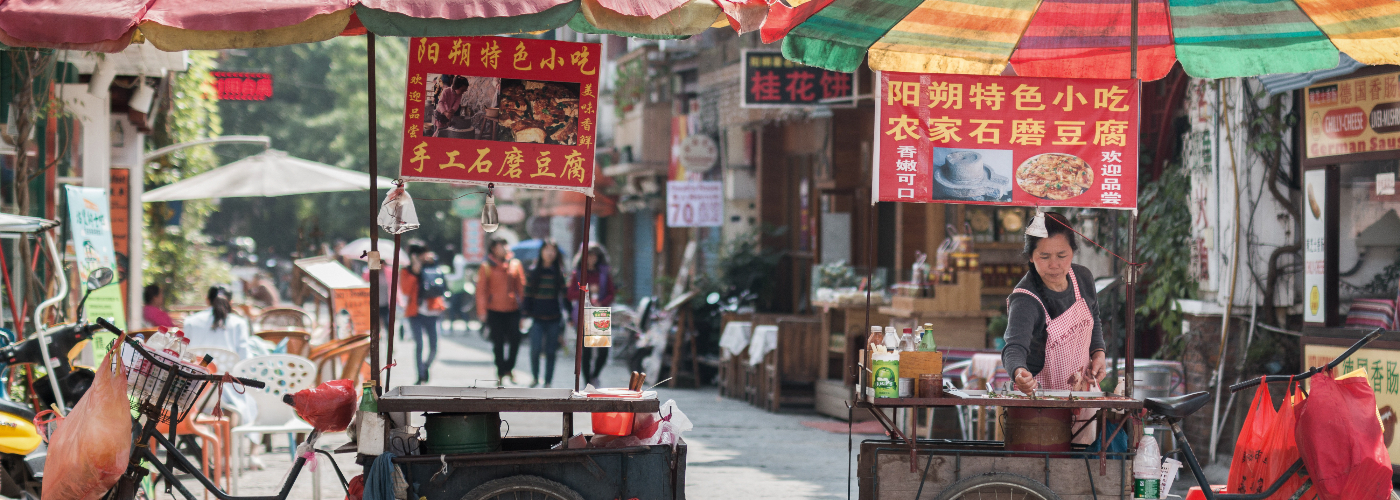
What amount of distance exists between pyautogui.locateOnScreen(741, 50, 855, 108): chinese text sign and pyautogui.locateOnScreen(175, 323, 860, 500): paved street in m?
3.52

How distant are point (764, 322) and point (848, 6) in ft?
27.4

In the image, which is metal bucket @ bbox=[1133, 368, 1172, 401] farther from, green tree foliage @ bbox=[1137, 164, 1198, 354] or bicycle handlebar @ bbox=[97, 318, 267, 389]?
bicycle handlebar @ bbox=[97, 318, 267, 389]

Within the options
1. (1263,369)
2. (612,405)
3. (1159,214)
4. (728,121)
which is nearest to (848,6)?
(612,405)

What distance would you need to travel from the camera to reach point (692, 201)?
18.4 metres

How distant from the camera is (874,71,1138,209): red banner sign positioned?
5785 mm

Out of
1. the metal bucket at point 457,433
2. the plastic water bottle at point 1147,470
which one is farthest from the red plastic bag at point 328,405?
the plastic water bottle at point 1147,470

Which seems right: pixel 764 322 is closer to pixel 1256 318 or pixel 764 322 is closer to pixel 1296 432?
pixel 1256 318

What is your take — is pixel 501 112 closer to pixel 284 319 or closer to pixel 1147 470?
pixel 1147 470

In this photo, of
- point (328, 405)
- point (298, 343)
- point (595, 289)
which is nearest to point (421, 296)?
point (595, 289)

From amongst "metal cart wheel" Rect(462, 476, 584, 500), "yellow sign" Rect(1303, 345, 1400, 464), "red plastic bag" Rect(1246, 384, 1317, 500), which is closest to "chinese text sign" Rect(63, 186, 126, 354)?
"metal cart wheel" Rect(462, 476, 584, 500)

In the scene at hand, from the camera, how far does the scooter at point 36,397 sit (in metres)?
6.75

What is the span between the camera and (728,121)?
1834 cm

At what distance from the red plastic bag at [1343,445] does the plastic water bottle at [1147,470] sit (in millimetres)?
717

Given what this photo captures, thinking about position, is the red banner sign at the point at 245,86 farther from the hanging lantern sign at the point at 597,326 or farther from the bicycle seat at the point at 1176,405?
the bicycle seat at the point at 1176,405
